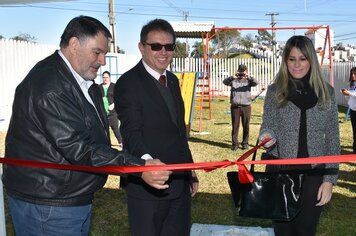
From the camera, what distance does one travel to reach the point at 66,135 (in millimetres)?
2016

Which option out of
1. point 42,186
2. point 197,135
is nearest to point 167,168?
point 42,186

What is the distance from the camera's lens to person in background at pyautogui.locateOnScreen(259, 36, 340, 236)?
270 cm

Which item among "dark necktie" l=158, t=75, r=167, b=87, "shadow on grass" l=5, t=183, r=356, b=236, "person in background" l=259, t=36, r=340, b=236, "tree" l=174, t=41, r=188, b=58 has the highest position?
"tree" l=174, t=41, r=188, b=58

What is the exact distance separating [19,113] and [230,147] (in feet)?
26.5

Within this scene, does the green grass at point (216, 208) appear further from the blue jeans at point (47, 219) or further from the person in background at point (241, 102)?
the blue jeans at point (47, 219)

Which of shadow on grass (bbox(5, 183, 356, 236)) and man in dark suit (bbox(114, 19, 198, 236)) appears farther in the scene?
shadow on grass (bbox(5, 183, 356, 236))

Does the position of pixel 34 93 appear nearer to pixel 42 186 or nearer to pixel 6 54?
pixel 42 186

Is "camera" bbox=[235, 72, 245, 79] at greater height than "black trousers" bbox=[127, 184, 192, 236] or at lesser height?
greater

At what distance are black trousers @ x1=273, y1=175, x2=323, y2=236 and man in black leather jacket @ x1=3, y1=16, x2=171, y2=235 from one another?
1197 mm

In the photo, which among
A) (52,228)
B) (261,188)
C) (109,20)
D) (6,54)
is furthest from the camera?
(109,20)

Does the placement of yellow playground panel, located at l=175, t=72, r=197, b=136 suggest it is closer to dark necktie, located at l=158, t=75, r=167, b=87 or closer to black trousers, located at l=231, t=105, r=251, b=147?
black trousers, located at l=231, t=105, r=251, b=147

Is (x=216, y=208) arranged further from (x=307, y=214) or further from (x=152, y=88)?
(x=152, y=88)

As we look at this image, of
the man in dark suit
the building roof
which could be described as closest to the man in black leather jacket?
the man in dark suit

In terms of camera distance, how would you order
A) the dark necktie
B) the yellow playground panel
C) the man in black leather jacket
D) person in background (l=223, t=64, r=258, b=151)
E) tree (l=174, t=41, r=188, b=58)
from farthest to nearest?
tree (l=174, t=41, r=188, b=58)
the yellow playground panel
person in background (l=223, t=64, r=258, b=151)
the dark necktie
the man in black leather jacket
